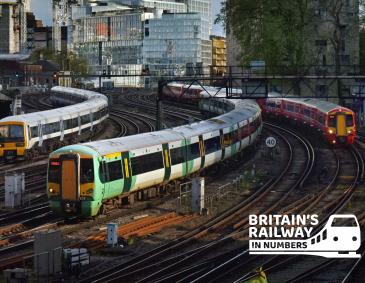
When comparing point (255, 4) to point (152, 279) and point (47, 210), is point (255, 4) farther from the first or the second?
point (152, 279)

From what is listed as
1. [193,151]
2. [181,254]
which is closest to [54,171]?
[181,254]

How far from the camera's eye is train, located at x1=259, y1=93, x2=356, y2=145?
2087 inches

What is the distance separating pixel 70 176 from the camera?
2939 cm

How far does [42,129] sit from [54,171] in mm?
20442

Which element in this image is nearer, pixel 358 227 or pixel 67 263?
pixel 67 263

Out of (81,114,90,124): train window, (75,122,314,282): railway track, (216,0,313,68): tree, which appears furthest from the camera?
(216,0,313,68): tree

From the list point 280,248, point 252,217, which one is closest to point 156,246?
point 280,248

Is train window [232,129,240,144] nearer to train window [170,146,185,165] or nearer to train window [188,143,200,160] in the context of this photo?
train window [188,143,200,160]

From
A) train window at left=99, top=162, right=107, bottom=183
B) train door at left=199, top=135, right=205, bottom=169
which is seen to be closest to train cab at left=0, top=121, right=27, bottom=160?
train door at left=199, top=135, right=205, bottom=169

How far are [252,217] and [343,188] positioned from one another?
922 centimetres

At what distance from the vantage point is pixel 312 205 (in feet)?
110

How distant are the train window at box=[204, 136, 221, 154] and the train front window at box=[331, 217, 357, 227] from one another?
452 inches

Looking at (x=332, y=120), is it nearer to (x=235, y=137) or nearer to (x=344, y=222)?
(x=235, y=137)

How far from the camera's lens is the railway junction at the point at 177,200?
22.8 meters
